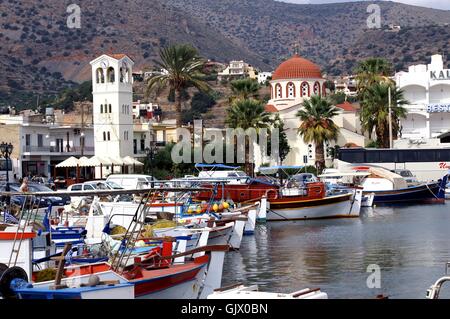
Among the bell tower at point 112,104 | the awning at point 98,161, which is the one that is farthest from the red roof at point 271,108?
the awning at point 98,161

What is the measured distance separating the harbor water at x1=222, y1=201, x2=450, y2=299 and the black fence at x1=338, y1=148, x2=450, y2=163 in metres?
25.8

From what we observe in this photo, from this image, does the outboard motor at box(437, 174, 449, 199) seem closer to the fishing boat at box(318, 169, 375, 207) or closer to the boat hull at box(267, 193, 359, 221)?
the fishing boat at box(318, 169, 375, 207)

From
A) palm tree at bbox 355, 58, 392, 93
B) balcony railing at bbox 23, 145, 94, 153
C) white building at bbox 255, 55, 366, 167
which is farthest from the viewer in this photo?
white building at bbox 255, 55, 366, 167

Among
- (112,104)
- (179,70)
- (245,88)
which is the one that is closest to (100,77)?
(112,104)

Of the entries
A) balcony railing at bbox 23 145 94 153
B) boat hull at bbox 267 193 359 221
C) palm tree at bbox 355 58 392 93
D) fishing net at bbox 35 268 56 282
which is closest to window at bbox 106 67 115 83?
balcony railing at bbox 23 145 94 153

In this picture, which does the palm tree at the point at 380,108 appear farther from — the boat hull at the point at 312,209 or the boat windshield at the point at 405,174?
the boat hull at the point at 312,209

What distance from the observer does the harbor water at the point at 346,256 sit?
25375 millimetres

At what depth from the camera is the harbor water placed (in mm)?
25375

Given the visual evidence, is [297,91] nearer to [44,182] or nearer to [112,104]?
[112,104]

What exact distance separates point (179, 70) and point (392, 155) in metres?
19.7

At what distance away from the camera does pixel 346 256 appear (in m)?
33.0
